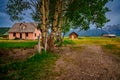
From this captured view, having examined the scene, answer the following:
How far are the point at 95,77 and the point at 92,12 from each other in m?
14.9

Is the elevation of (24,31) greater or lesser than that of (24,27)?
lesser

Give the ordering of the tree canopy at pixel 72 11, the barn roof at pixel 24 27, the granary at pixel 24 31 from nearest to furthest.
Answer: the tree canopy at pixel 72 11 → the granary at pixel 24 31 → the barn roof at pixel 24 27

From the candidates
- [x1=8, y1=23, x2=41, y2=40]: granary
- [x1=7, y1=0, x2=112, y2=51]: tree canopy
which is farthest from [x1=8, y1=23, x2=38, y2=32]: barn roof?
[x1=7, y1=0, x2=112, y2=51]: tree canopy

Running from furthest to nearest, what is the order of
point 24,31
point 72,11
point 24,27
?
point 24,27 → point 24,31 → point 72,11

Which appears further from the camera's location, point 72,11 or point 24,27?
point 24,27

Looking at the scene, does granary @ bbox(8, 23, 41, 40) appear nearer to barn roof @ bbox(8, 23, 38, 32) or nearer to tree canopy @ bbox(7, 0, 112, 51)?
barn roof @ bbox(8, 23, 38, 32)

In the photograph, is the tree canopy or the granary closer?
the tree canopy

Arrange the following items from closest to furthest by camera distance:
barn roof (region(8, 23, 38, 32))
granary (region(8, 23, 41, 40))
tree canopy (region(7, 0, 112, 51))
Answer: tree canopy (region(7, 0, 112, 51))
granary (region(8, 23, 41, 40))
barn roof (region(8, 23, 38, 32))

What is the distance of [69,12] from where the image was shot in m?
27.4

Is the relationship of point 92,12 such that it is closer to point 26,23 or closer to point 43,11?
point 43,11

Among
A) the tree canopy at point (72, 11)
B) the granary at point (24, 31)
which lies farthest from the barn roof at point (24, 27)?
the tree canopy at point (72, 11)

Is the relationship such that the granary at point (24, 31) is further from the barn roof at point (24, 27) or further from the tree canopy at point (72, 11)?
the tree canopy at point (72, 11)

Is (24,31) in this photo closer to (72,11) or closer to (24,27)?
(24,27)

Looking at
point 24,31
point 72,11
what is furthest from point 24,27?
point 72,11
